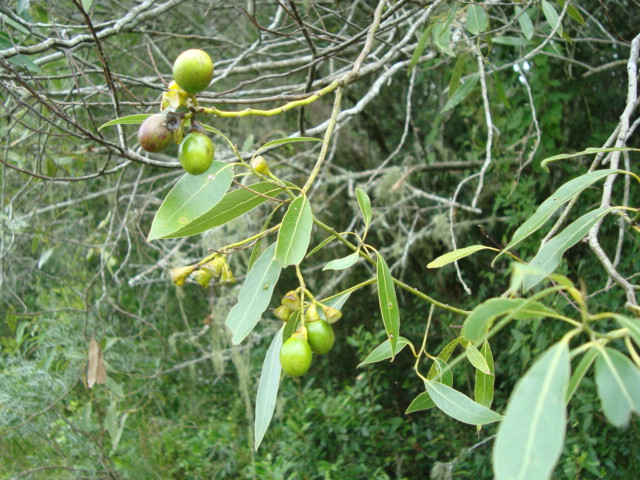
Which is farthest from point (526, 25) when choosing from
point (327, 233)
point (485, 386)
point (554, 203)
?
point (327, 233)

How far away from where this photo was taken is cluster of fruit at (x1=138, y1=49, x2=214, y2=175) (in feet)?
2.13

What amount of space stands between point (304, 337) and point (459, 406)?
0.25 meters

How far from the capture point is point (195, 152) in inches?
26.8

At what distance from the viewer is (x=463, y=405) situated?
2.77ft

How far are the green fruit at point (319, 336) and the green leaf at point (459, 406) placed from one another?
0.63 ft

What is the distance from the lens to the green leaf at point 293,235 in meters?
0.78

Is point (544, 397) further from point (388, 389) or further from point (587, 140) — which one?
point (388, 389)

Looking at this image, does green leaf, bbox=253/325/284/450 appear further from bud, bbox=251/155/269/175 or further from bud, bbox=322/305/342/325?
bud, bbox=251/155/269/175

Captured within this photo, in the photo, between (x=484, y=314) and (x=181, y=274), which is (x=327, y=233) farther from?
(x=484, y=314)

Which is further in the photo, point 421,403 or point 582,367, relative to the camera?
point 421,403

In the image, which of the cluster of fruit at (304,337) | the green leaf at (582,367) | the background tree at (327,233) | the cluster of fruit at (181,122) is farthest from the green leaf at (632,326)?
the background tree at (327,233)

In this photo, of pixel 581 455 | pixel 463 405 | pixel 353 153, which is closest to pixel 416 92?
pixel 353 153

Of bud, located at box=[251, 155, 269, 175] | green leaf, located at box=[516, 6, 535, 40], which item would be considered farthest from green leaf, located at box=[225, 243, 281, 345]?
green leaf, located at box=[516, 6, 535, 40]

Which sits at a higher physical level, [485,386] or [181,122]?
[181,122]
